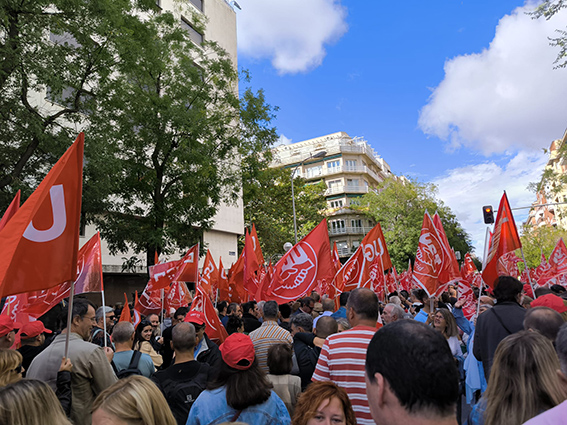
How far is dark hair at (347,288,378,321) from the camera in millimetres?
3479

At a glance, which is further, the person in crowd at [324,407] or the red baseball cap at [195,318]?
the red baseball cap at [195,318]

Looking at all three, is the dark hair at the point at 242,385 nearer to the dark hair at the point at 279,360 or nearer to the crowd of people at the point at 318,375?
the crowd of people at the point at 318,375

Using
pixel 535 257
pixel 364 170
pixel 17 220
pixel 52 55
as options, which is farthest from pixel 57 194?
pixel 364 170

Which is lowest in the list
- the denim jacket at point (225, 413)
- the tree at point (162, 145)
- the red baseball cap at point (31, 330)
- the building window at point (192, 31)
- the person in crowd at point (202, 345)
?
the denim jacket at point (225, 413)

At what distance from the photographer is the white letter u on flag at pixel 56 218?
11.0ft

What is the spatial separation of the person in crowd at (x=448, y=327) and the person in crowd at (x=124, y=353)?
361cm

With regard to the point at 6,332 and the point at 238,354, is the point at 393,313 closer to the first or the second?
the point at 238,354

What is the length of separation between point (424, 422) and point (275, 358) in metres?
2.50

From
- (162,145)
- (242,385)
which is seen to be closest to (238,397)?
(242,385)

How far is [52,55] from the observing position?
10992 millimetres

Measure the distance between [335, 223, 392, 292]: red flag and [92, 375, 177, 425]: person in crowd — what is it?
262 inches

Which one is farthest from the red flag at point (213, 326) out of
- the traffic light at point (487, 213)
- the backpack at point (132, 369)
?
the traffic light at point (487, 213)

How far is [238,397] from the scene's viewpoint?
2.91 m

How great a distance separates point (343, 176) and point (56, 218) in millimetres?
67211
